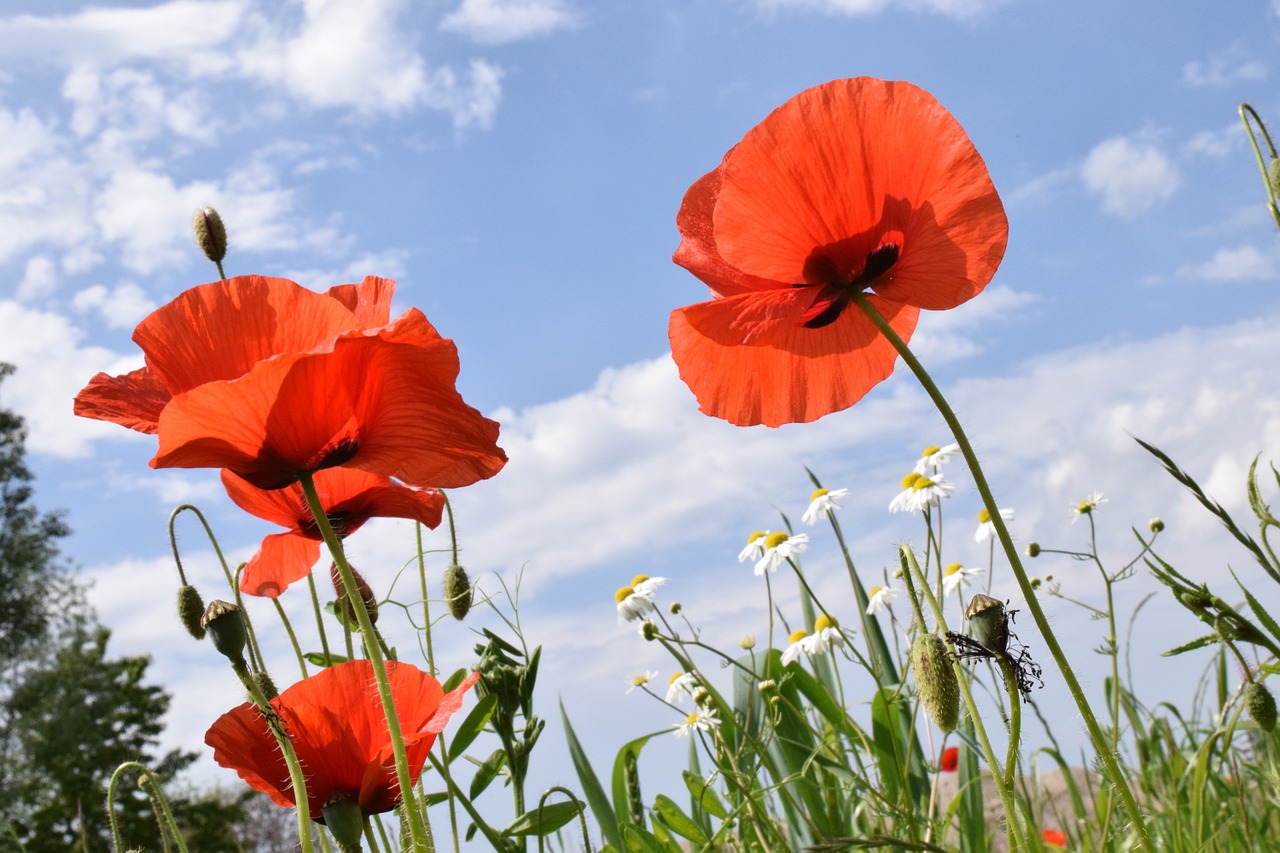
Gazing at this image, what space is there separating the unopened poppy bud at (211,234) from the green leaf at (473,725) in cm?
83

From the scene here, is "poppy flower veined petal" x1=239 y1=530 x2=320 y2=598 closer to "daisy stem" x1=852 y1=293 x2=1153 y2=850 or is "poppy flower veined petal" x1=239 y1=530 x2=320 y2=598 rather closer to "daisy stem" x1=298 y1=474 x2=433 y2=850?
"daisy stem" x1=298 y1=474 x2=433 y2=850

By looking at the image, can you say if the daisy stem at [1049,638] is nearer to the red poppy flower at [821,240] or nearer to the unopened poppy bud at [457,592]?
the red poppy flower at [821,240]

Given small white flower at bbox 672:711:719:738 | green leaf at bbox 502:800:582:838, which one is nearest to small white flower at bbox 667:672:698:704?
small white flower at bbox 672:711:719:738

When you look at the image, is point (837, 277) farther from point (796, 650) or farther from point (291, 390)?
point (796, 650)

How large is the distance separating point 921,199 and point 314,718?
3.11ft

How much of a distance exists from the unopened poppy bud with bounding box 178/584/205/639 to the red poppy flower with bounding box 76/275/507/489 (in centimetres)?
38

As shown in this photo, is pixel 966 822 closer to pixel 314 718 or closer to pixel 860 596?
pixel 860 596

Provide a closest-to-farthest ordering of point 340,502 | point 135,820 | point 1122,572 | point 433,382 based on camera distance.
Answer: point 433,382 → point 340,502 → point 1122,572 → point 135,820

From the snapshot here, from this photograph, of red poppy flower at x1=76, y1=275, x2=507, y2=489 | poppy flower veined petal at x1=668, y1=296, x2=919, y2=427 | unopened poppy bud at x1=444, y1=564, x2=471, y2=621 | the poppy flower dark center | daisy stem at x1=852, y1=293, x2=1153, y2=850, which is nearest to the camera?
daisy stem at x1=852, y1=293, x2=1153, y2=850

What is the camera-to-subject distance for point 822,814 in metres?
2.93

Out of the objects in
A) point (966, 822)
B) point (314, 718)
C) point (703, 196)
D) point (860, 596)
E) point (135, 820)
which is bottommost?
point (966, 822)

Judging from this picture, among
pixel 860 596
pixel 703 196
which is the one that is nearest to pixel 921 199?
pixel 703 196

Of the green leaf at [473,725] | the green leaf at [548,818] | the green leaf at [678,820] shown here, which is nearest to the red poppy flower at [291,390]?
the green leaf at [473,725]

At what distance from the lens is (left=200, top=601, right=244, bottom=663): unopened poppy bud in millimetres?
1277
